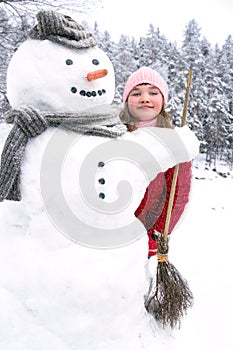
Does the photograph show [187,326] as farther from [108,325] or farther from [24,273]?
[24,273]

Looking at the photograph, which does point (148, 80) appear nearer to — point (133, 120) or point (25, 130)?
point (133, 120)

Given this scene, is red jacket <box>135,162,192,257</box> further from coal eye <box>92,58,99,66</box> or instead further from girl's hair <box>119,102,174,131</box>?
coal eye <box>92,58,99,66</box>

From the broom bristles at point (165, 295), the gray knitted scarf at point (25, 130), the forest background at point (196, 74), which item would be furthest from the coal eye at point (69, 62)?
the forest background at point (196, 74)

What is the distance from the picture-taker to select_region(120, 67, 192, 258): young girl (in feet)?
7.51

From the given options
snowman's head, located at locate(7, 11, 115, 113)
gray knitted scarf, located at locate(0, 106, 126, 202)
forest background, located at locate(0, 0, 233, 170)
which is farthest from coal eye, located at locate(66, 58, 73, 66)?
forest background, located at locate(0, 0, 233, 170)

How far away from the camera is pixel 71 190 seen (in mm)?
1730

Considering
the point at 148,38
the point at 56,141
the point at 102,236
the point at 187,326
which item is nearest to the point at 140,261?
the point at 102,236

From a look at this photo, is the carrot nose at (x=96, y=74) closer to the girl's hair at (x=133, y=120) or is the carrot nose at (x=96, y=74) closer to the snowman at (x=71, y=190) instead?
the snowman at (x=71, y=190)

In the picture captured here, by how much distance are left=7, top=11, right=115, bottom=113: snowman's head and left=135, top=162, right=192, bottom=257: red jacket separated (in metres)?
0.74

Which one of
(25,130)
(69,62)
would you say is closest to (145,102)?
(69,62)

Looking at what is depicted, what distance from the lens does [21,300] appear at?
174 centimetres

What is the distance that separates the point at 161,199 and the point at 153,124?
0.54 m

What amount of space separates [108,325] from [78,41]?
1615 millimetres

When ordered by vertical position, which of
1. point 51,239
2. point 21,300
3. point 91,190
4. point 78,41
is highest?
point 78,41
